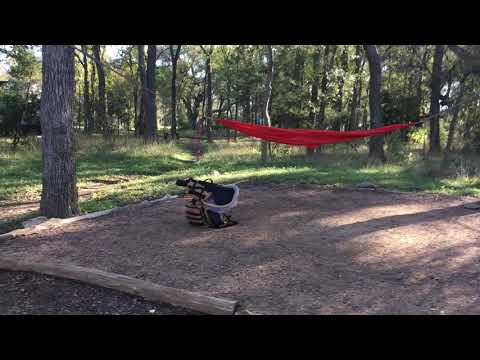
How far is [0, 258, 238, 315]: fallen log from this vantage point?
221 centimetres

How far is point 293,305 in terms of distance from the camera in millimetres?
2295

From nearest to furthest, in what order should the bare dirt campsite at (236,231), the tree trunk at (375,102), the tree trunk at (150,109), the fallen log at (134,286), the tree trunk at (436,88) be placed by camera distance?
1. the fallen log at (134,286)
2. the bare dirt campsite at (236,231)
3. the tree trunk at (375,102)
4. the tree trunk at (150,109)
5. the tree trunk at (436,88)

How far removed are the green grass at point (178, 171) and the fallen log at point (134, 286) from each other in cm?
163

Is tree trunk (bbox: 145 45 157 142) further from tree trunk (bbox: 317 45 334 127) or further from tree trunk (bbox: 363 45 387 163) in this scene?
tree trunk (bbox: 363 45 387 163)

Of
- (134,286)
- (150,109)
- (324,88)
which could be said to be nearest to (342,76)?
(324,88)

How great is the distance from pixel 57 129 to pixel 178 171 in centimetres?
425

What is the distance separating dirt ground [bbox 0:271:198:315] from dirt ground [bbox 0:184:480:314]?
0.30 meters

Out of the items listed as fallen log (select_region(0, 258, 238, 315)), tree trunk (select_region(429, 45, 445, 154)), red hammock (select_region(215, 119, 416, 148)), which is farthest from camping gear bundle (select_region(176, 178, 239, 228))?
tree trunk (select_region(429, 45, 445, 154))

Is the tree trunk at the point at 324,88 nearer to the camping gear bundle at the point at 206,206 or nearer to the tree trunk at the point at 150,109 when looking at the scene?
the tree trunk at the point at 150,109

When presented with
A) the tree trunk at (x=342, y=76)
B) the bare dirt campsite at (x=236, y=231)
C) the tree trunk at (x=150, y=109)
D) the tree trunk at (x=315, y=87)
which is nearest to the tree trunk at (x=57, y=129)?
the bare dirt campsite at (x=236, y=231)

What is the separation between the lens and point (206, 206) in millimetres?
4004

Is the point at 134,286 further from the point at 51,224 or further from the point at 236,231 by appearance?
the point at 51,224

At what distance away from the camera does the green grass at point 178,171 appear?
19.6ft
